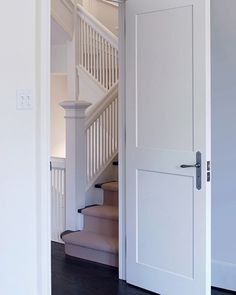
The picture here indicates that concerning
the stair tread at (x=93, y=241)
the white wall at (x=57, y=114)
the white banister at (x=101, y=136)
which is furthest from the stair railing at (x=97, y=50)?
the stair tread at (x=93, y=241)

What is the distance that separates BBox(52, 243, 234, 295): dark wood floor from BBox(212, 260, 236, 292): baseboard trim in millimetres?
65

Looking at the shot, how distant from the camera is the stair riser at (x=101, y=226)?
13.4ft

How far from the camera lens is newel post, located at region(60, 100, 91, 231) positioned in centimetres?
433

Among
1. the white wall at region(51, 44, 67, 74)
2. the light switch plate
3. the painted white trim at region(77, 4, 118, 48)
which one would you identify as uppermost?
the painted white trim at region(77, 4, 118, 48)

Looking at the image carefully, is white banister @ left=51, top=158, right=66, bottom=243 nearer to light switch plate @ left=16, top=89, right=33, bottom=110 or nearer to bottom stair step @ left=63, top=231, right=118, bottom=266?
bottom stair step @ left=63, top=231, right=118, bottom=266

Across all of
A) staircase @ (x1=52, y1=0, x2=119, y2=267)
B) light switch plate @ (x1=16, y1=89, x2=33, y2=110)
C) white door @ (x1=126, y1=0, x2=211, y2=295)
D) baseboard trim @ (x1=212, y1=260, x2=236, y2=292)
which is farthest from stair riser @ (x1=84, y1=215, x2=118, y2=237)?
light switch plate @ (x1=16, y1=89, x2=33, y2=110)

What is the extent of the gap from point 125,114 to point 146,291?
4.36 feet

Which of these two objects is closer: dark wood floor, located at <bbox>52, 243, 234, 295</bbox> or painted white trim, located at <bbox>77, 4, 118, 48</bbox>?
dark wood floor, located at <bbox>52, 243, 234, 295</bbox>

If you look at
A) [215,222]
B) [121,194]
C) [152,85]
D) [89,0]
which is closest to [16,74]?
[152,85]

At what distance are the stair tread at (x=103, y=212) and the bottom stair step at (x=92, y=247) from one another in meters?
0.18

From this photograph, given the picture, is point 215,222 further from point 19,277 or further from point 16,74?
point 16,74

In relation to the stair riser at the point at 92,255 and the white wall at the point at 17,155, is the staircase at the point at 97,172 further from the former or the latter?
the white wall at the point at 17,155

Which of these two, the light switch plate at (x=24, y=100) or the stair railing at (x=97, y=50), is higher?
the stair railing at (x=97, y=50)

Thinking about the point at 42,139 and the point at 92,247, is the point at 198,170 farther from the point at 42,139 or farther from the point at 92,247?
the point at 92,247
